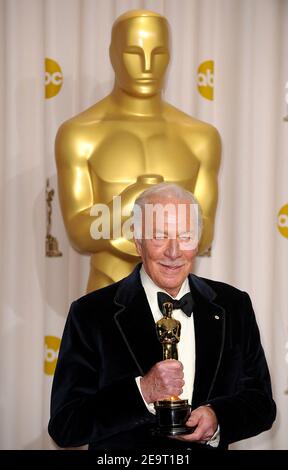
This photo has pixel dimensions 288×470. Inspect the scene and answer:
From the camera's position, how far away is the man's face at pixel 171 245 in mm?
1498

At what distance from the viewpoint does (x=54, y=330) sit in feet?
9.66

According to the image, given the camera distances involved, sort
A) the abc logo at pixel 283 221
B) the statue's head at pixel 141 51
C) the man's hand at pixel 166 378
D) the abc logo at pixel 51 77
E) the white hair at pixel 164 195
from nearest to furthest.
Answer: the man's hand at pixel 166 378 → the white hair at pixel 164 195 → the statue's head at pixel 141 51 → the abc logo at pixel 51 77 → the abc logo at pixel 283 221

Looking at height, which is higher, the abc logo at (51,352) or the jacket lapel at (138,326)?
the jacket lapel at (138,326)

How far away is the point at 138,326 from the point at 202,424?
0.21 meters

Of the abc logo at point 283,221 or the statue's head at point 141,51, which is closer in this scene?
the statue's head at point 141,51

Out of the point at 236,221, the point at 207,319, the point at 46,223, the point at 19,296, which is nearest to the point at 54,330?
the point at 19,296

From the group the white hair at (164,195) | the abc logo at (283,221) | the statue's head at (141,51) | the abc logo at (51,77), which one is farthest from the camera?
the abc logo at (283,221)

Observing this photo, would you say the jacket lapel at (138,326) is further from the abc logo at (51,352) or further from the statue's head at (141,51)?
the abc logo at (51,352)

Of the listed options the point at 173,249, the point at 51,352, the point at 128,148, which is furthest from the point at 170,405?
the point at 51,352

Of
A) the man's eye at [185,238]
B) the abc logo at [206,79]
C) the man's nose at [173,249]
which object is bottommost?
the man's nose at [173,249]

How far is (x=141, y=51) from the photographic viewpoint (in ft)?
7.86

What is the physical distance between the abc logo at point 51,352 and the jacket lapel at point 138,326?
4.63 ft

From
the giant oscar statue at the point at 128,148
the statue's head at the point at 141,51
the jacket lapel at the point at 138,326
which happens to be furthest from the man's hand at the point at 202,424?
the statue's head at the point at 141,51
